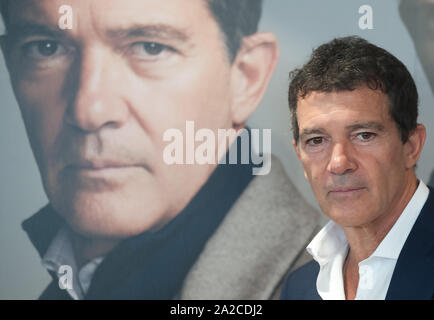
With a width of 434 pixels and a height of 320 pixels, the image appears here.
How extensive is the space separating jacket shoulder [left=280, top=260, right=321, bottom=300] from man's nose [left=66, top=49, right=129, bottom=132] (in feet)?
2.95

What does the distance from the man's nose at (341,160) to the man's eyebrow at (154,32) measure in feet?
3.18

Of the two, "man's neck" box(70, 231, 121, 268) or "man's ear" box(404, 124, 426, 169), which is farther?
"man's neck" box(70, 231, 121, 268)

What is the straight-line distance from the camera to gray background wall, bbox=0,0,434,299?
6.65ft

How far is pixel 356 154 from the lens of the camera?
50.8 inches

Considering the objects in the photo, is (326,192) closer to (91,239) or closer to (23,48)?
(91,239)

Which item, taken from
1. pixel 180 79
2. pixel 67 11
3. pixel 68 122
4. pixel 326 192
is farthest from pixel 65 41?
pixel 326 192

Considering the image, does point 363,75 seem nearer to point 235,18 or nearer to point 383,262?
point 383,262

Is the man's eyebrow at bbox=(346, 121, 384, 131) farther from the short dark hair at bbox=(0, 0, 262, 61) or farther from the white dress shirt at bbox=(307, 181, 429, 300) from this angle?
the short dark hair at bbox=(0, 0, 262, 61)

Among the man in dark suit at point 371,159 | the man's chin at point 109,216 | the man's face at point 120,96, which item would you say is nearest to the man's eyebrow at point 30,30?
the man's face at point 120,96

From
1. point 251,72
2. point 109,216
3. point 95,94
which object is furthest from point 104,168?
point 251,72

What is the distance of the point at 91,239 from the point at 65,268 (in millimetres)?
162

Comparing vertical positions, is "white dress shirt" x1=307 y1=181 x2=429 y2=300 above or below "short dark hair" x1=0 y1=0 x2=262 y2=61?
below

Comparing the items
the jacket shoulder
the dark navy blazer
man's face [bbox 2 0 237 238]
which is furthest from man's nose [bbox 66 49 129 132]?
the dark navy blazer

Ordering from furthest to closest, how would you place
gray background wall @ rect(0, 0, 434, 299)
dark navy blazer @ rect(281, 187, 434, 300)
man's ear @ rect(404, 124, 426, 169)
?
gray background wall @ rect(0, 0, 434, 299) < man's ear @ rect(404, 124, 426, 169) < dark navy blazer @ rect(281, 187, 434, 300)
